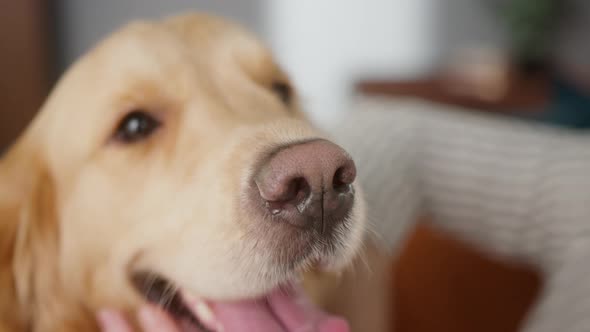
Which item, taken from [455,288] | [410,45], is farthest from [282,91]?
[410,45]

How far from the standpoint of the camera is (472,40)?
199 inches

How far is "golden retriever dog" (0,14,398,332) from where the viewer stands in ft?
2.89

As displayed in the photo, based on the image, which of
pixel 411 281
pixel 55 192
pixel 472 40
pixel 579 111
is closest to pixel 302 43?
pixel 472 40

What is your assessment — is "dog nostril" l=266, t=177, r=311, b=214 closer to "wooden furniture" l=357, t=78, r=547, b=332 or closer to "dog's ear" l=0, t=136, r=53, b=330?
"dog's ear" l=0, t=136, r=53, b=330

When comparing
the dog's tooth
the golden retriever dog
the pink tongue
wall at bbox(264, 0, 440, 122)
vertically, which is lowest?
wall at bbox(264, 0, 440, 122)

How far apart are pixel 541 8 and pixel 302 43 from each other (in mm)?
1907

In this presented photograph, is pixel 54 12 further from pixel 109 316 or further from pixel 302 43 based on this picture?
pixel 302 43

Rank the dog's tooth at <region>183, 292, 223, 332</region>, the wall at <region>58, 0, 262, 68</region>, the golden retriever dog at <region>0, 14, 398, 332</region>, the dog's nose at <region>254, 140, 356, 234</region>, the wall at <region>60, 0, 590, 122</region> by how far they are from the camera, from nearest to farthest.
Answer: the dog's nose at <region>254, 140, 356, 234</region>
the golden retriever dog at <region>0, 14, 398, 332</region>
the dog's tooth at <region>183, 292, 223, 332</region>
the wall at <region>58, 0, 262, 68</region>
the wall at <region>60, 0, 590, 122</region>

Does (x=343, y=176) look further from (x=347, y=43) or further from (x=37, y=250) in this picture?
(x=347, y=43)

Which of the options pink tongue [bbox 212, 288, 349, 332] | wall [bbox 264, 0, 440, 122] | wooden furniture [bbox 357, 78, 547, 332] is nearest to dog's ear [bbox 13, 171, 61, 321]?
pink tongue [bbox 212, 288, 349, 332]

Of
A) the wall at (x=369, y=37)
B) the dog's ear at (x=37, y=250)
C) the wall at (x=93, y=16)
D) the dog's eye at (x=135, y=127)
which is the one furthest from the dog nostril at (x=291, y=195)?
the wall at (x=369, y=37)

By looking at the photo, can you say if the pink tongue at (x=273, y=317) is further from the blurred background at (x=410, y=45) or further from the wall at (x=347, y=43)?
the wall at (x=347, y=43)

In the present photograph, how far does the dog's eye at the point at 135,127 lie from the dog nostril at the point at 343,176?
423 mm

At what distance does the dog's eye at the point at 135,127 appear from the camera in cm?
106
